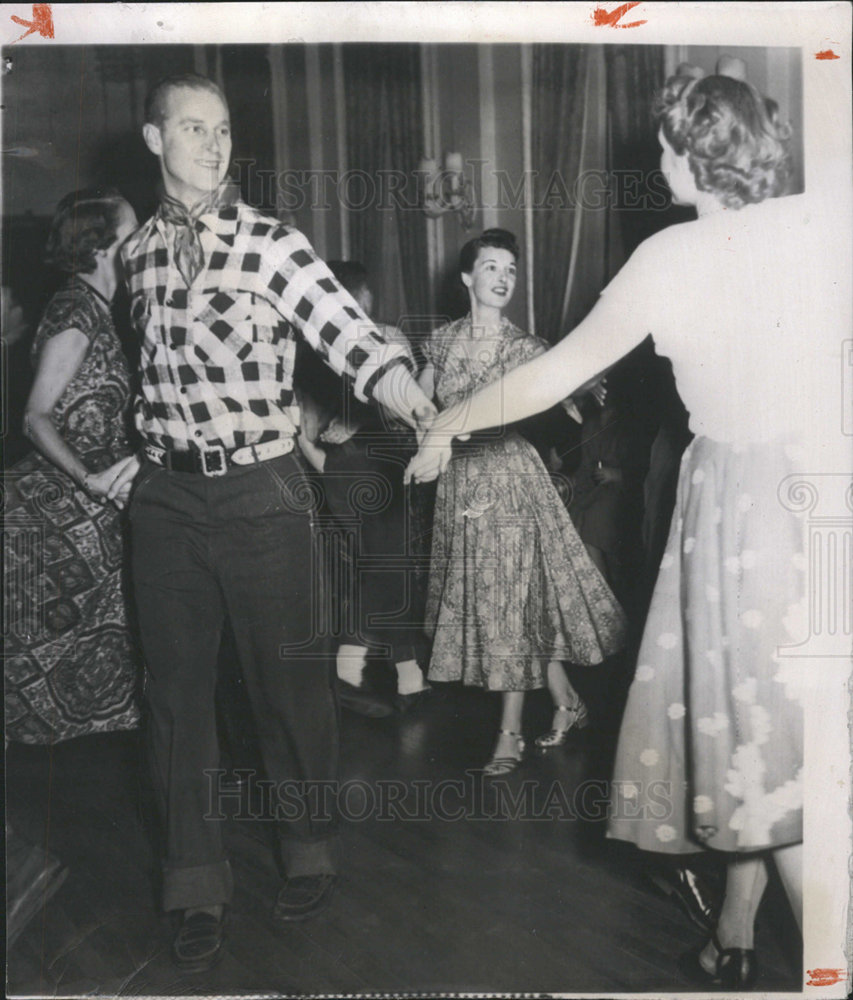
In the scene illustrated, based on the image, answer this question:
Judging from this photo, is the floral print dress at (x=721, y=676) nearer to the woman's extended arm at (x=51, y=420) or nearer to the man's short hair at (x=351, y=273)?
the man's short hair at (x=351, y=273)

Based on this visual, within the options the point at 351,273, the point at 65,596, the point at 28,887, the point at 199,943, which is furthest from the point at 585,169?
the point at 28,887

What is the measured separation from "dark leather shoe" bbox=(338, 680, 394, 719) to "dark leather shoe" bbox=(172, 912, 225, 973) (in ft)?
1.63

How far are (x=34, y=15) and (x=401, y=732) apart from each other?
1.64 m

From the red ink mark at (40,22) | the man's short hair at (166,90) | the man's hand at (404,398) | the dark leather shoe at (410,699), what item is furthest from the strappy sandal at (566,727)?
the red ink mark at (40,22)

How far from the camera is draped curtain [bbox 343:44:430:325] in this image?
5.69ft

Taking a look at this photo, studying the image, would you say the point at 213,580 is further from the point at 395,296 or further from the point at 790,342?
the point at 790,342

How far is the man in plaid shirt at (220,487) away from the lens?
1708 mm

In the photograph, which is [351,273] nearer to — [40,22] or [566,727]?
[40,22]

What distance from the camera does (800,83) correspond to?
5.67ft

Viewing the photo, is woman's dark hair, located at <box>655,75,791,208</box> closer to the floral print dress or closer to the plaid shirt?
the floral print dress

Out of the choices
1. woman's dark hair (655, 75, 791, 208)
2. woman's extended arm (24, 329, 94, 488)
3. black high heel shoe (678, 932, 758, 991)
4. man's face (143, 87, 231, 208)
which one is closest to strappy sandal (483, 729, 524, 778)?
black high heel shoe (678, 932, 758, 991)

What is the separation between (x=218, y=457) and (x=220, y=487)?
0.19 feet

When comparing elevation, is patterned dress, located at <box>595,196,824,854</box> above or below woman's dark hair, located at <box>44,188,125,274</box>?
below

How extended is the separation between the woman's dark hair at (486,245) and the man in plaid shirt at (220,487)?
0.22 meters
